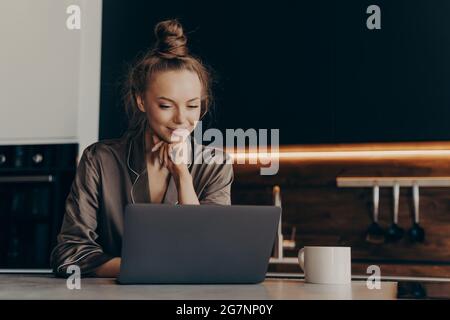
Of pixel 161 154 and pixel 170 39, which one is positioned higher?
pixel 170 39

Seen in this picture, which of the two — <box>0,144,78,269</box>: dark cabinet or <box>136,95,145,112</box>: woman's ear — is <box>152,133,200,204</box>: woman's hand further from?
<box>0,144,78,269</box>: dark cabinet

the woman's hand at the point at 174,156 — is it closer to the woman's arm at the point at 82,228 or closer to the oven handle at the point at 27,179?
the woman's arm at the point at 82,228

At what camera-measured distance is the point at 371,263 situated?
2551 mm

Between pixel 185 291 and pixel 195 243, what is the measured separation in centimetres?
13

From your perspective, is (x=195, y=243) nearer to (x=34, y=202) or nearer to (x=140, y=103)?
(x=140, y=103)

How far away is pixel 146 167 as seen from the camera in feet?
6.99

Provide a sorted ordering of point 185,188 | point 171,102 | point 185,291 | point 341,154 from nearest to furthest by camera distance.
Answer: point 185,291 < point 185,188 < point 171,102 < point 341,154

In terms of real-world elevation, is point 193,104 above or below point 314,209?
above

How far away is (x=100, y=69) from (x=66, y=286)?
1.90 metres

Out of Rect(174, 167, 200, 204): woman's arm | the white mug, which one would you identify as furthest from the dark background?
the white mug

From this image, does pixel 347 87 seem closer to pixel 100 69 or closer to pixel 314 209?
pixel 314 209

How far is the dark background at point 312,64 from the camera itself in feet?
8.46

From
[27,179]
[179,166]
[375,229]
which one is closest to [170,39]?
[179,166]
